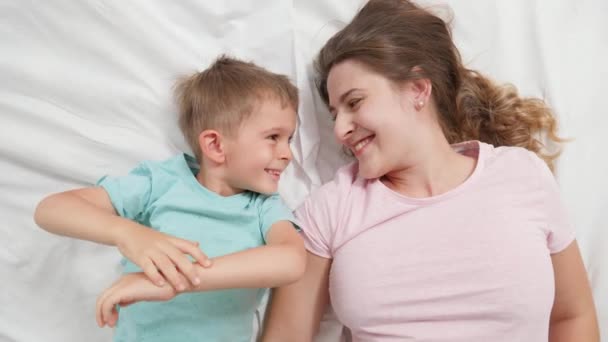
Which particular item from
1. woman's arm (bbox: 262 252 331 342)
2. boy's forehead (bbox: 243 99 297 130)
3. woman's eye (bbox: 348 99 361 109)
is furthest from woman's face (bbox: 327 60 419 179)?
woman's arm (bbox: 262 252 331 342)

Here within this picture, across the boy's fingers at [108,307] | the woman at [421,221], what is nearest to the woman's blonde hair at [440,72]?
the woman at [421,221]

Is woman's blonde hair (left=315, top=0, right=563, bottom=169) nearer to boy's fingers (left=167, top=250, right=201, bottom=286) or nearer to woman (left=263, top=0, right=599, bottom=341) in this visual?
woman (left=263, top=0, right=599, bottom=341)

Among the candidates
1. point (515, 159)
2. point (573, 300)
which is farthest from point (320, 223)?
point (573, 300)

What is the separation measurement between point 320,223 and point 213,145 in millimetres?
295

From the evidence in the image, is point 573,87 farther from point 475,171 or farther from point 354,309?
point 354,309

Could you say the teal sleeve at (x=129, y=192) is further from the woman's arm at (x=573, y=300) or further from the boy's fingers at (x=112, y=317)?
the woman's arm at (x=573, y=300)

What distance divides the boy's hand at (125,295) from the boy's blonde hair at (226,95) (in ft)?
1.36

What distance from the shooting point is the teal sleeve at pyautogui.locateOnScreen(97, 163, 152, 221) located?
1.22m

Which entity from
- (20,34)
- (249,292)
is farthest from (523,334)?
(20,34)

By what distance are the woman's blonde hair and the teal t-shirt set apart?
1.24ft

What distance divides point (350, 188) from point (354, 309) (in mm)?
275

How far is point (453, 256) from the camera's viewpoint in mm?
1192

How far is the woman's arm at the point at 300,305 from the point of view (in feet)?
4.25

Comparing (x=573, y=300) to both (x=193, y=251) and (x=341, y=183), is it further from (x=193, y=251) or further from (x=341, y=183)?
(x=193, y=251)
